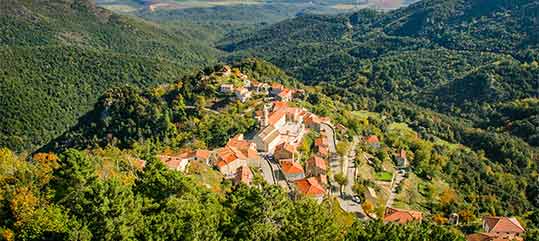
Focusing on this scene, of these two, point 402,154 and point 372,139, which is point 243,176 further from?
point 402,154

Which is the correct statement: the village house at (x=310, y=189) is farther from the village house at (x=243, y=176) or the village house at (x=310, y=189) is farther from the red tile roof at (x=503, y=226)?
the red tile roof at (x=503, y=226)

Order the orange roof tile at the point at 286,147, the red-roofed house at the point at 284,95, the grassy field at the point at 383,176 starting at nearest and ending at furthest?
the orange roof tile at the point at 286,147 → the grassy field at the point at 383,176 → the red-roofed house at the point at 284,95

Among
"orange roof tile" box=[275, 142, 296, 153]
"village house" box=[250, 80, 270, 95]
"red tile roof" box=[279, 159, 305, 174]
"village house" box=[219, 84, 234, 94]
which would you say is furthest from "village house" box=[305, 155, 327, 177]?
"village house" box=[250, 80, 270, 95]

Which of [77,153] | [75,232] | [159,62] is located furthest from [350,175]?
[159,62]

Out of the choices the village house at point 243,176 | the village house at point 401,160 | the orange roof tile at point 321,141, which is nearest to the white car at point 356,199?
the orange roof tile at point 321,141

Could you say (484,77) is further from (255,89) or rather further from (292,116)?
(292,116)

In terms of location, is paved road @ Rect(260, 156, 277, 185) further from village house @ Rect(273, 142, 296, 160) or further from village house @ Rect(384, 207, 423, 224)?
village house @ Rect(384, 207, 423, 224)

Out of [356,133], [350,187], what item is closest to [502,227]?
[350,187]

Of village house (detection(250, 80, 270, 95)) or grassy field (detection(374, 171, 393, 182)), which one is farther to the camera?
village house (detection(250, 80, 270, 95))
